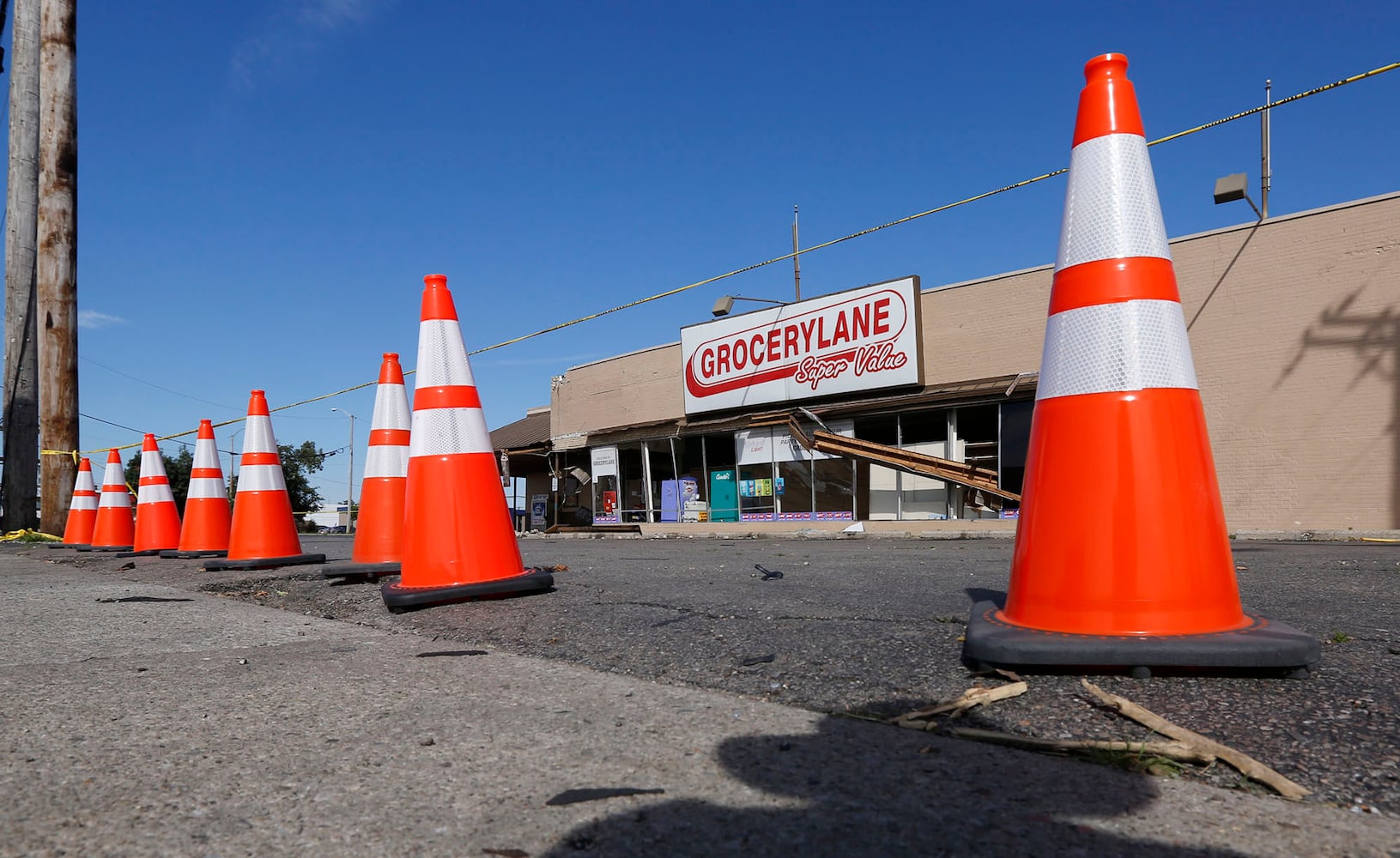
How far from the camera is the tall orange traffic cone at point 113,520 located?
13.9m

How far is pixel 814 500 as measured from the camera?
19812mm

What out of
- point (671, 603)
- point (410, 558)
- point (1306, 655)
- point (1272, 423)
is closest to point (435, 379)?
point (410, 558)

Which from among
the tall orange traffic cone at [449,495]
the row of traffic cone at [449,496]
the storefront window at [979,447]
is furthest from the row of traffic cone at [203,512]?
the storefront window at [979,447]

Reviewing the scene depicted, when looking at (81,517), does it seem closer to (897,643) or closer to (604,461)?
(604,461)

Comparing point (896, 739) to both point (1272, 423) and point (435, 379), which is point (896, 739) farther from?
point (1272, 423)

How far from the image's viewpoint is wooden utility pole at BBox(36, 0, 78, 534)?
15688mm

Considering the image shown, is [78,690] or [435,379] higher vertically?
[435,379]

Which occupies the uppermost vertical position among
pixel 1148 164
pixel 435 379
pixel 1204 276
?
pixel 1204 276

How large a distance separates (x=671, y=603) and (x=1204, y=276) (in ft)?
46.1

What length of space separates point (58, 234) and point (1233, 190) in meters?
20.7

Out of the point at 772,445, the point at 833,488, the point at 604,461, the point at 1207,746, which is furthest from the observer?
the point at 604,461

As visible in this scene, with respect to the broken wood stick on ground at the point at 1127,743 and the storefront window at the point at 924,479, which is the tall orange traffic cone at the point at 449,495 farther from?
the storefront window at the point at 924,479

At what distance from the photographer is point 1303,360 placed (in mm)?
14109

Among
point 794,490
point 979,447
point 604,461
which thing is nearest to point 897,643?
point 979,447
